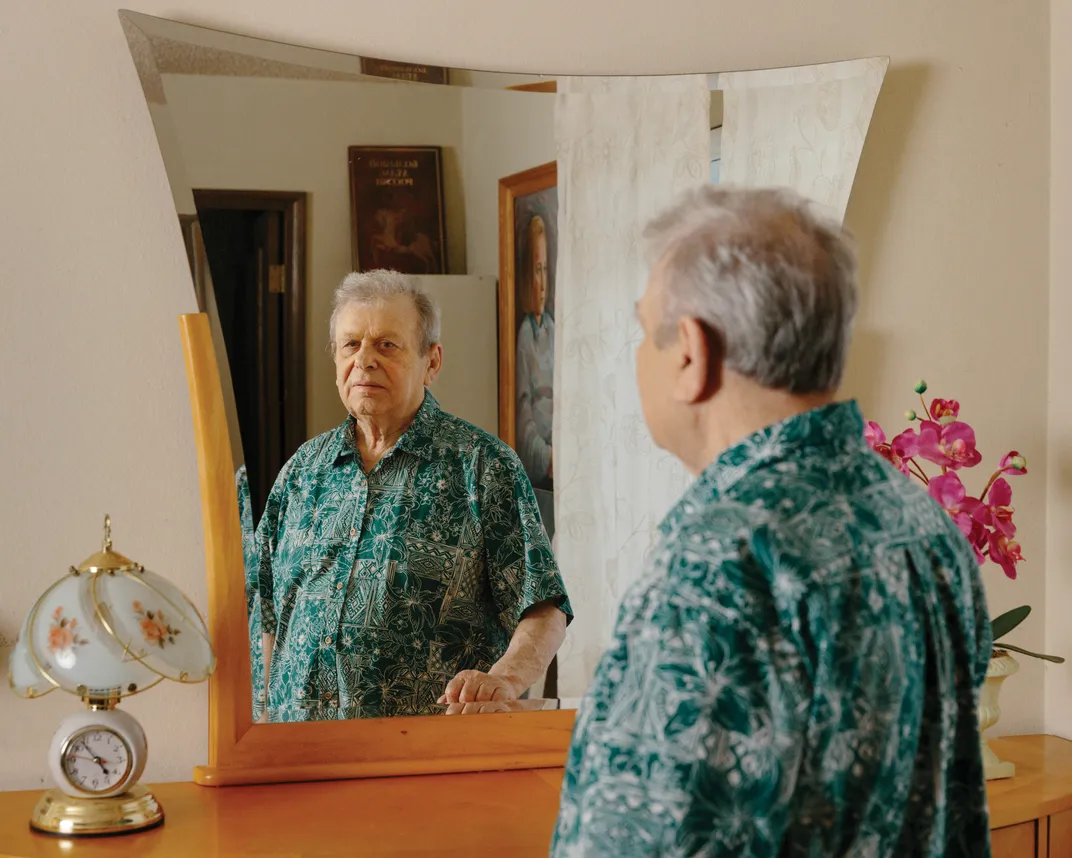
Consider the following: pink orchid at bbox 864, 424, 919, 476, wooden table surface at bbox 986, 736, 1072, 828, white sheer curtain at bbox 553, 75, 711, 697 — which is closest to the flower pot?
wooden table surface at bbox 986, 736, 1072, 828

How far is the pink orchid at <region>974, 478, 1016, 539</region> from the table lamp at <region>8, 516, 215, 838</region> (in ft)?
3.86

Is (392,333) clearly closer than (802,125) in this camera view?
Yes

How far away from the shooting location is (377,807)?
1623 millimetres

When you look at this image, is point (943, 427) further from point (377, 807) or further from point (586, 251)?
point (377, 807)

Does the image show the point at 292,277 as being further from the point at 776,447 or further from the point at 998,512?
the point at 998,512

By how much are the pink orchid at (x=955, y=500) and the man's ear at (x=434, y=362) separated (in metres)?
0.78

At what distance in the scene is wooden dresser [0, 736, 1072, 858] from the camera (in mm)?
1466

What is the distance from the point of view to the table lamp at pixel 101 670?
1486 mm

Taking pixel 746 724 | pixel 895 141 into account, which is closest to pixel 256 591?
pixel 746 724

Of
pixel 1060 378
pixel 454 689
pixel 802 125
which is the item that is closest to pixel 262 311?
pixel 454 689

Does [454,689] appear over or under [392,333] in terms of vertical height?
under

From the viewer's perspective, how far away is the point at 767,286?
0.93m

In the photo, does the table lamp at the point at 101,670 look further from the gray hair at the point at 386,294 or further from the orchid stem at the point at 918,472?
the orchid stem at the point at 918,472

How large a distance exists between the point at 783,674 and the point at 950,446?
43.6 inches
